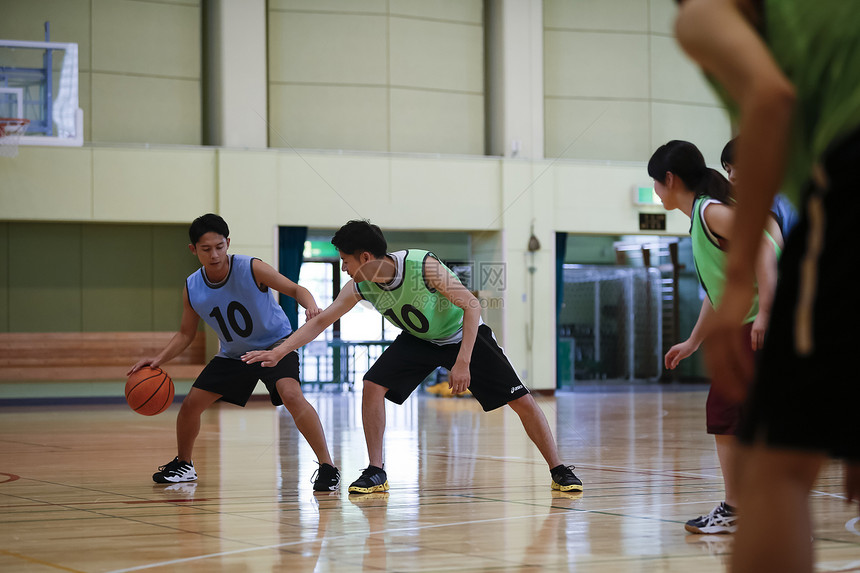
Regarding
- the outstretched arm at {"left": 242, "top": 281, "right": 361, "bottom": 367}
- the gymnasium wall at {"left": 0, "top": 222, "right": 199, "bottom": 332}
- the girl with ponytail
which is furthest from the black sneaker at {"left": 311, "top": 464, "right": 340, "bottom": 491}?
the gymnasium wall at {"left": 0, "top": 222, "right": 199, "bottom": 332}

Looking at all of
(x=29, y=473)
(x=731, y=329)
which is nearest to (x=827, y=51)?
(x=731, y=329)

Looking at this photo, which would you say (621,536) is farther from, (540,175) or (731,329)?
(540,175)

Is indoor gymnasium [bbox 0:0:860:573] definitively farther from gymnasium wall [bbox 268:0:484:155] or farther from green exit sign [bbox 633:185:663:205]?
green exit sign [bbox 633:185:663:205]

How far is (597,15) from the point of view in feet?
48.5

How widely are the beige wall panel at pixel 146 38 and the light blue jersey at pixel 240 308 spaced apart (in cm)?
946

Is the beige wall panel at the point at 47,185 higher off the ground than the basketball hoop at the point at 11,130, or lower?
lower

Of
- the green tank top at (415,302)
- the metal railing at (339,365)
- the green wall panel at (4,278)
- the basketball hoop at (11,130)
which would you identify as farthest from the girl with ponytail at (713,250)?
the metal railing at (339,365)

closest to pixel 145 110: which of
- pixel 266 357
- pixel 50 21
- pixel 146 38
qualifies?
pixel 146 38

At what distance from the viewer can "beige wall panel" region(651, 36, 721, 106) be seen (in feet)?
48.8

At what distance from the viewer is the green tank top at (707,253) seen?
3.03 meters

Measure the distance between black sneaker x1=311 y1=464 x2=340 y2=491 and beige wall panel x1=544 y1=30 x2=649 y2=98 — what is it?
11.0m

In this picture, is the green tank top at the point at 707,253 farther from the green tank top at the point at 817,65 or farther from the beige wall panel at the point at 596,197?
the beige wall panel at the point at 596,197

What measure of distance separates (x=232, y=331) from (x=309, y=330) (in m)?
0.68

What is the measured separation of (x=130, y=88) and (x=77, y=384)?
13.7 feet
